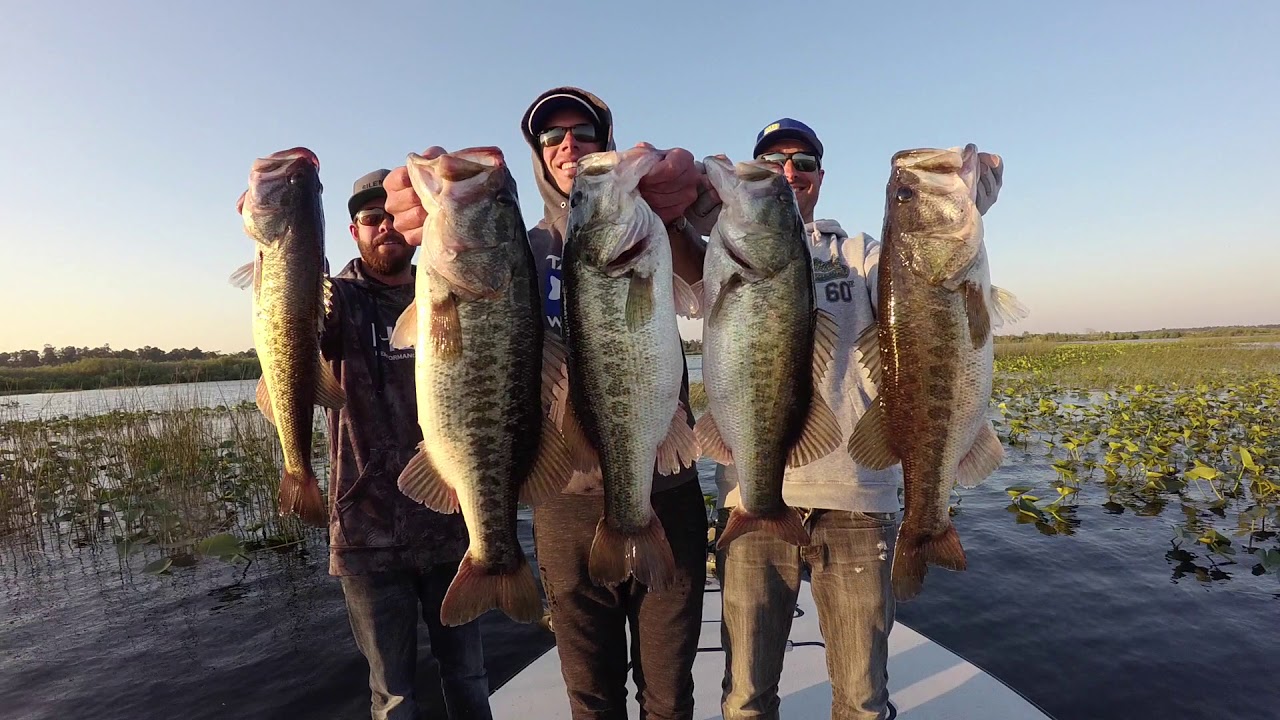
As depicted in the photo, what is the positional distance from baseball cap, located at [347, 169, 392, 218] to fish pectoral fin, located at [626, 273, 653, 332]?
9.65ft

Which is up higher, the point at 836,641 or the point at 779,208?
the point at 779,208

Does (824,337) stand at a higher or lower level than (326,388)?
higher

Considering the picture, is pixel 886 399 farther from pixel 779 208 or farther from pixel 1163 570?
pixel 1163 570

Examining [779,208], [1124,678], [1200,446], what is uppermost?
[779,208]

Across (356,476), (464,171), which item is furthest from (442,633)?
(464,171)

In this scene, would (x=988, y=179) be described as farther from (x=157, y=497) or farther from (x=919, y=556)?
(x=157, y=497)

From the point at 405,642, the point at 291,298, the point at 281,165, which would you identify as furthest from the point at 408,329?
the point at 405,642

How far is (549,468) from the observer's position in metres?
2.94

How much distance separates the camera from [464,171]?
273cm

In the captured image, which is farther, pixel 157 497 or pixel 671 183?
pixel 157 497

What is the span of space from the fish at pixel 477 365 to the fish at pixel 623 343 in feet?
0.81

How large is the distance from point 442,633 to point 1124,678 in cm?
838

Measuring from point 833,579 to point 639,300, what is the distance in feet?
7.14

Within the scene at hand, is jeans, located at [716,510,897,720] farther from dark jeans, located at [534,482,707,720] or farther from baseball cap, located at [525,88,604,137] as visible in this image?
baseball cap, located at [525,88,604,137]
